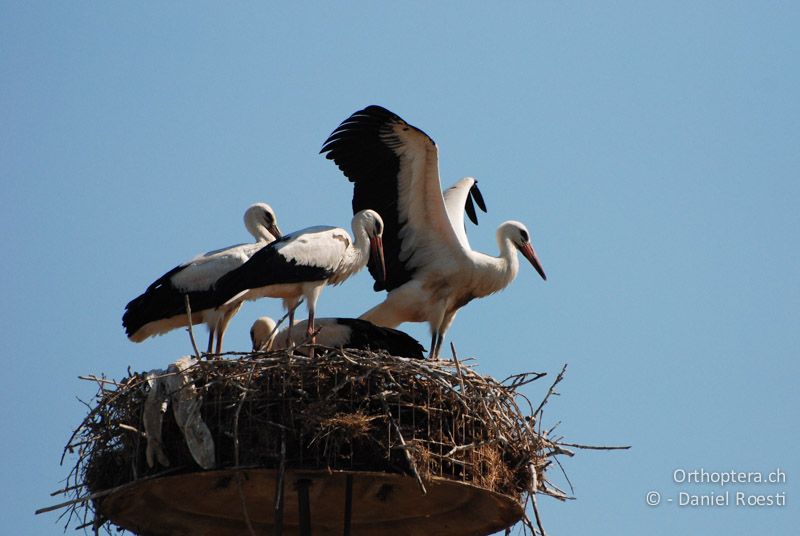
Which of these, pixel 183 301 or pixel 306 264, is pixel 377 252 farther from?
pixel 183 301

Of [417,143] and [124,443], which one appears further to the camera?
[417,143]

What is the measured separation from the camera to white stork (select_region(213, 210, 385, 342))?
11.2 metres

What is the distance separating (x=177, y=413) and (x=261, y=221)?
4.12 m

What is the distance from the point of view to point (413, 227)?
13.2 m

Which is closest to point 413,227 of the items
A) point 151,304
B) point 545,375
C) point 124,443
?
point 151,304

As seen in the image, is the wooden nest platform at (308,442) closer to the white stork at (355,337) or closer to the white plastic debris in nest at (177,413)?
the white plastic debris in nest at (177,413)

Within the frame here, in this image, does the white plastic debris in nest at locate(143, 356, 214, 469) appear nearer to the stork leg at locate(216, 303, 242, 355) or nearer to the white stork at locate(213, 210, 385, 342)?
the white stork at locate(213, 210, 385, 342)

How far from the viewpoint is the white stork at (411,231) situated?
12.9 metres

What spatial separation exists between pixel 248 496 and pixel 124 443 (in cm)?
95

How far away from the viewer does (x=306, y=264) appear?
37.4 ft

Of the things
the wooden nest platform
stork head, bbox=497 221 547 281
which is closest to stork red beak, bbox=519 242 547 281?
stork head, bbox=497 221 547 281

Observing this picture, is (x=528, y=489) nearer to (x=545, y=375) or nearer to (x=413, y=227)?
(x=545, y=375)

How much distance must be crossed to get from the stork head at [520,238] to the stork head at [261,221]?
2.18 m

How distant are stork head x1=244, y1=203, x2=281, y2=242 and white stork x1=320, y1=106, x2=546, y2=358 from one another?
75 cm
